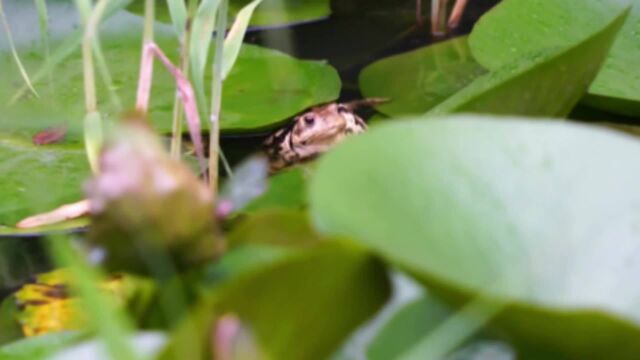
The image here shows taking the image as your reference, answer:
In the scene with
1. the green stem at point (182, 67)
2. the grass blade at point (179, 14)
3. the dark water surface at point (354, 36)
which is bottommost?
the dark water surface at point (354, 36)

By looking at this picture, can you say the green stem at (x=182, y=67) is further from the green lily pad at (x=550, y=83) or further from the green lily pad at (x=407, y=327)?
the green lily pad at (x=407, y=327)

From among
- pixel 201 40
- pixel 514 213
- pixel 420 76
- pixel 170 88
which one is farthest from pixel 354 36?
pixel 514 213

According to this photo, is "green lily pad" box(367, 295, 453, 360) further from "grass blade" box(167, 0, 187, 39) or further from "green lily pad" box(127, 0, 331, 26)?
"green lily pad" box(127, 0, 331, 26)

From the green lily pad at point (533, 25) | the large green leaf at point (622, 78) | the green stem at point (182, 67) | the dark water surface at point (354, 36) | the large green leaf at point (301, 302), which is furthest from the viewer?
the dark water surface at point (354, 36)

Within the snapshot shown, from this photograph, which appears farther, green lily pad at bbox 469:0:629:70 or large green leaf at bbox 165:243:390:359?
green lily pad at bbox 469:0:629:70

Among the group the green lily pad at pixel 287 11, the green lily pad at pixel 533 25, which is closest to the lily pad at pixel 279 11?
the green lily pad at pixel 287 11

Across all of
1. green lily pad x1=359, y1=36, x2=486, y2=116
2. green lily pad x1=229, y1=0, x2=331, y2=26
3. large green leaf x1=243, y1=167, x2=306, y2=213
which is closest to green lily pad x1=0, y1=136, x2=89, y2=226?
large green leaf x1=243, y1=167, x2=306, y2=213

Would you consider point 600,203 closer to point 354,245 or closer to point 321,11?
point 354,245
